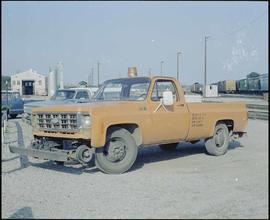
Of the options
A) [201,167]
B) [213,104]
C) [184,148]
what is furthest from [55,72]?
[201,167]

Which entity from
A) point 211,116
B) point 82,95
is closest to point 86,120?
point 211,116

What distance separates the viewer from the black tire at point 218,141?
29.7ft

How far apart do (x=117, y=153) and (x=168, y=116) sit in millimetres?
1386

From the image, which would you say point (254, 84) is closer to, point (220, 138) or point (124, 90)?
point (220, 138)

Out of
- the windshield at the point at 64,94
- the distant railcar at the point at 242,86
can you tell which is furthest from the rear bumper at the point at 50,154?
the distant railcar at the point at 242,86

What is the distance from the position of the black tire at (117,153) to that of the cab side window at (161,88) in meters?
1.08

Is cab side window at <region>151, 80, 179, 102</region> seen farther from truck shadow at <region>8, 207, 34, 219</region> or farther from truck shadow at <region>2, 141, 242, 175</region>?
truck shadow at <region>8, 207, 34, 219</region>

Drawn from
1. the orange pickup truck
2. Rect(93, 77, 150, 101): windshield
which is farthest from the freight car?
Rect(93, 77, 150, 101): windshield

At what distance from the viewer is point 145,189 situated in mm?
5789

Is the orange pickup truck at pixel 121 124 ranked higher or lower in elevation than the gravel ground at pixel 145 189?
higher

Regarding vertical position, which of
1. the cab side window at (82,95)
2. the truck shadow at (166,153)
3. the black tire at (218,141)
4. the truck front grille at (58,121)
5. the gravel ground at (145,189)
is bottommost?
the truck shadow at (166,153)

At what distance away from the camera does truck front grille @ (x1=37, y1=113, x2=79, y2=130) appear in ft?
22.5

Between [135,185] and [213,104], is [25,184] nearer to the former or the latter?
[135,185]

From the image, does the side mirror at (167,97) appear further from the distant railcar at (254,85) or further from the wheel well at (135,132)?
the distant railcar at (254,85)
